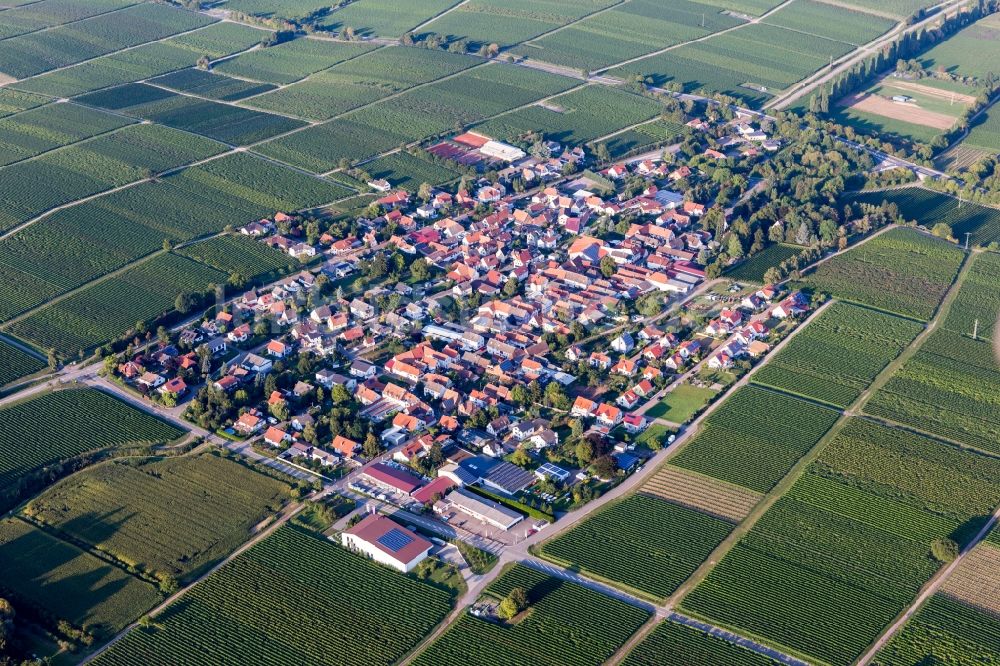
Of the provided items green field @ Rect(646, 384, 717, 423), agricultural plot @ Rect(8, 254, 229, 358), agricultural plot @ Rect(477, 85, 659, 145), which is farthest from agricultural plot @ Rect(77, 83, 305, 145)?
green field @ Rect(646, 384, 717, 423)

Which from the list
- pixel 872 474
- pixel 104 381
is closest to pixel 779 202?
pixel 872 474

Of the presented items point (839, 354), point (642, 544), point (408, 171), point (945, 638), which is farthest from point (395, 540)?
point (408, 171)

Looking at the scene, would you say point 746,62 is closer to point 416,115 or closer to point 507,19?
point 507,19

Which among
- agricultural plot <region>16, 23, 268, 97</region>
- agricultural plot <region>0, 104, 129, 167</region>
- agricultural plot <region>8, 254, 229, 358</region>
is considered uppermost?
agricultural plot <region>16, 23, 268, 97</region>

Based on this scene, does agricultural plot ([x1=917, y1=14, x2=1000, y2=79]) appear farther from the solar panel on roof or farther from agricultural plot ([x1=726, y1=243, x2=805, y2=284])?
the solar panel on roof

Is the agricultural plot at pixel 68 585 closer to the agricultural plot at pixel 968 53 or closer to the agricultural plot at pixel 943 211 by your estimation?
the agricultural plot at pixel 943 211

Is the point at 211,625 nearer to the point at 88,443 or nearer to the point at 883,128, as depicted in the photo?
the point at 88,443
